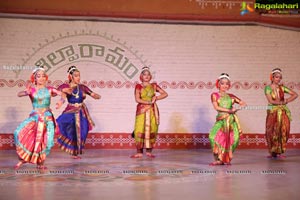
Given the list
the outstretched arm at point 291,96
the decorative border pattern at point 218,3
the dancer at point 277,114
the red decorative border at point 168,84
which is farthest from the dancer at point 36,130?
the decorative border pattern at point 218,3

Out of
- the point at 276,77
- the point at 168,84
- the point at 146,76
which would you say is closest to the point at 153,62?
the point at 168,84

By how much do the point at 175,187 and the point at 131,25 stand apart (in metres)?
6.25

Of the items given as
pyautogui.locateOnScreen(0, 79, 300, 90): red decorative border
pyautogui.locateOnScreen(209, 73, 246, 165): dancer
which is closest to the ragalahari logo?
pyautogui.locateOnScreen(0, 79, 300, 90): red decorative border

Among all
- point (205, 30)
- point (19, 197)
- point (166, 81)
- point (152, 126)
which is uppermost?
point (205, 30)

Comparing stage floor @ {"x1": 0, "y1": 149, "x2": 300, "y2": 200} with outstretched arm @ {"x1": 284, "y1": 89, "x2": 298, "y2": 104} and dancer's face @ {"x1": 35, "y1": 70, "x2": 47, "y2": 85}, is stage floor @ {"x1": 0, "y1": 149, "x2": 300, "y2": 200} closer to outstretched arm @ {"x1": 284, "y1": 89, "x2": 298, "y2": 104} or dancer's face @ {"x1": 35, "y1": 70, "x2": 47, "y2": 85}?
outstretched arm @ {"x1": 284, "y1": 89, "x2": 298, "y2": 104}

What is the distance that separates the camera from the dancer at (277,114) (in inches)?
436

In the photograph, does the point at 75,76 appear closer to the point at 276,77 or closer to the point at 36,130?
the point at 36,130

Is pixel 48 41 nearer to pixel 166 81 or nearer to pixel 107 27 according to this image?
pixel 107 27

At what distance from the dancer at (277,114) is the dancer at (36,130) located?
390 centimetres

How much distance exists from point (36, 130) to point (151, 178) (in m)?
1.92

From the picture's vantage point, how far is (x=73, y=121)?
35.8ft

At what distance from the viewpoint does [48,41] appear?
12578 millimetres

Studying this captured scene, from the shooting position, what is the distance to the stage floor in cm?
655

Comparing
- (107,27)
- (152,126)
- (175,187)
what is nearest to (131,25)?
(107,27)
